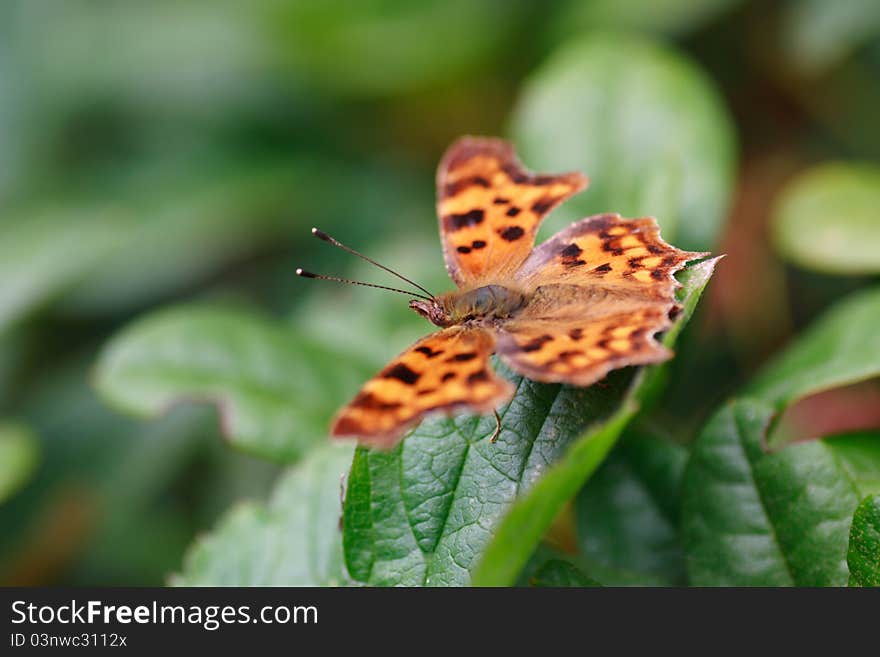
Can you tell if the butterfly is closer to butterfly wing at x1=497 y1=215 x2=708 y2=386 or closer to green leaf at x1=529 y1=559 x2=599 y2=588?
butterfly wing at x1=497 y1=215 x2=708 y2=386

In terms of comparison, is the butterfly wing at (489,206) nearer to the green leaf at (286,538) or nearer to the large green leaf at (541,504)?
the green leaf at (286,538)

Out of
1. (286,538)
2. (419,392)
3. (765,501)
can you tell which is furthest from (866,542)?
(286,538)

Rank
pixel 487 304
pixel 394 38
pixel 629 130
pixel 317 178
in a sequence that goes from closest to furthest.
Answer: pixel 487 304 → pixel 629 130 → pixel 394 38 → pixel 317 178

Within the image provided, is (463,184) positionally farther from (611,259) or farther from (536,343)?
(536,343)

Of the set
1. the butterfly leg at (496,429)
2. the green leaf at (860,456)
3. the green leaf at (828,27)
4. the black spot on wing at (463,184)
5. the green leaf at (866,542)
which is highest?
the green leaf at (828,27)

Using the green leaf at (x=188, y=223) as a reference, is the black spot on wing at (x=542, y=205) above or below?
below

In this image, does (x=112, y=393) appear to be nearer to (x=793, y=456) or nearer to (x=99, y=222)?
(x=99, y=222)

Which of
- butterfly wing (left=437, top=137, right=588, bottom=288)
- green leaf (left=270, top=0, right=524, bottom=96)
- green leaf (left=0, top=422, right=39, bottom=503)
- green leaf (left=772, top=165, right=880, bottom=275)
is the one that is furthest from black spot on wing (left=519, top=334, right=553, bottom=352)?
green leaf (left=270, top=0, right=524, bottom=96)

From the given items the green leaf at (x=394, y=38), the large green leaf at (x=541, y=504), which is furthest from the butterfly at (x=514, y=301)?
the green leaf at (x=394, y=38)
